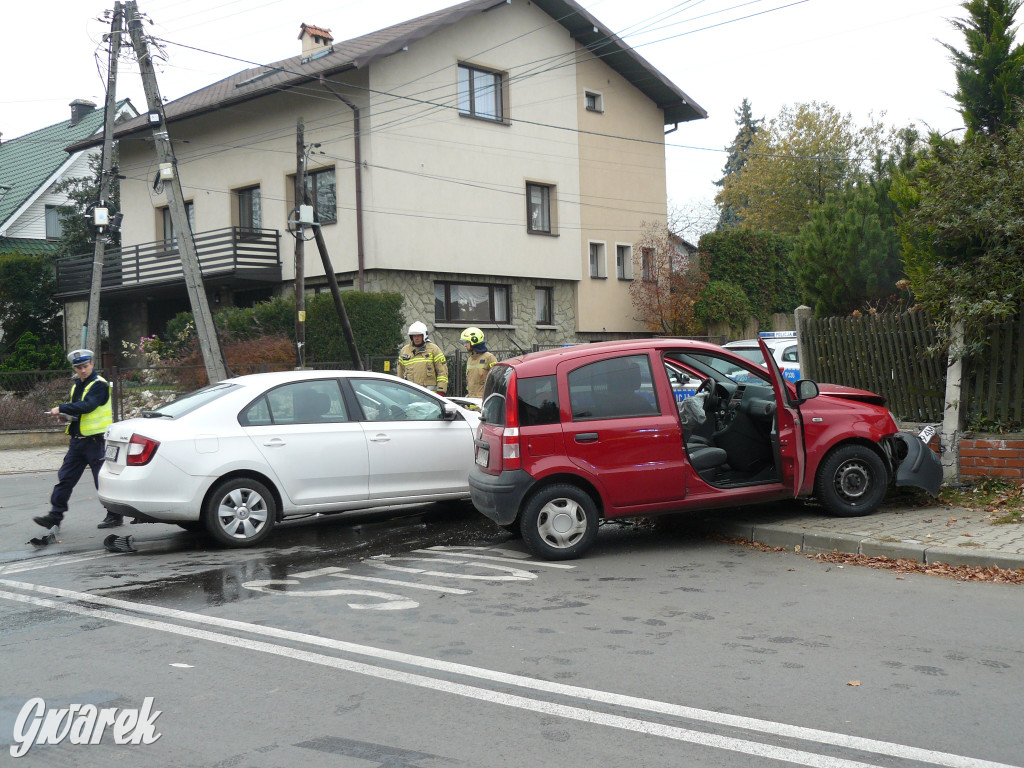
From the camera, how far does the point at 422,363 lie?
1236cm

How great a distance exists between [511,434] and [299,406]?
2410mm

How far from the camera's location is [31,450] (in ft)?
70.3

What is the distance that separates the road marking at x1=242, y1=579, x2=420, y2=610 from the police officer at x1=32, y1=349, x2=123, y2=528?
10.9 ft

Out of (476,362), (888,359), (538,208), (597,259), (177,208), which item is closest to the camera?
(888,359)

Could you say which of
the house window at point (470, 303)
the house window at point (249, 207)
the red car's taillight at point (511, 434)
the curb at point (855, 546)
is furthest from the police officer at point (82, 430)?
the house window at point (249, 207)

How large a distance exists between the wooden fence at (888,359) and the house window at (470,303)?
16.5 meters

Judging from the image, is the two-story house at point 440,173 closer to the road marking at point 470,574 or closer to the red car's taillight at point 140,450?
the red car's taillight at point 140,450

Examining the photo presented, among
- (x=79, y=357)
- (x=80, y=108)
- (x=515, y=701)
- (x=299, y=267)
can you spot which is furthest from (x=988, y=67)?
(x=80, y=108)

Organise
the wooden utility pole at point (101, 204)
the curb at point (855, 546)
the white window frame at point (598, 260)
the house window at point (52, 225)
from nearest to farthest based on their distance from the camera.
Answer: the curb at point (855, 546), the wooden utility pole at point (101, 204), the white window frame at point (598, 260), the house window at point (52, 225)

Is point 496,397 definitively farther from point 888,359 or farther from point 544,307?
point 544,307

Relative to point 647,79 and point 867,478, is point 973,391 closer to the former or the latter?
point 867,478

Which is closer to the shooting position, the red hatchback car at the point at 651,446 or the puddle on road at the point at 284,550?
the puddle on road at the point at 284,550

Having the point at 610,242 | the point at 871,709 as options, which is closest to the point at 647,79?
the point at 610,242

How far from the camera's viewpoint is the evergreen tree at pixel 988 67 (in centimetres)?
1041
